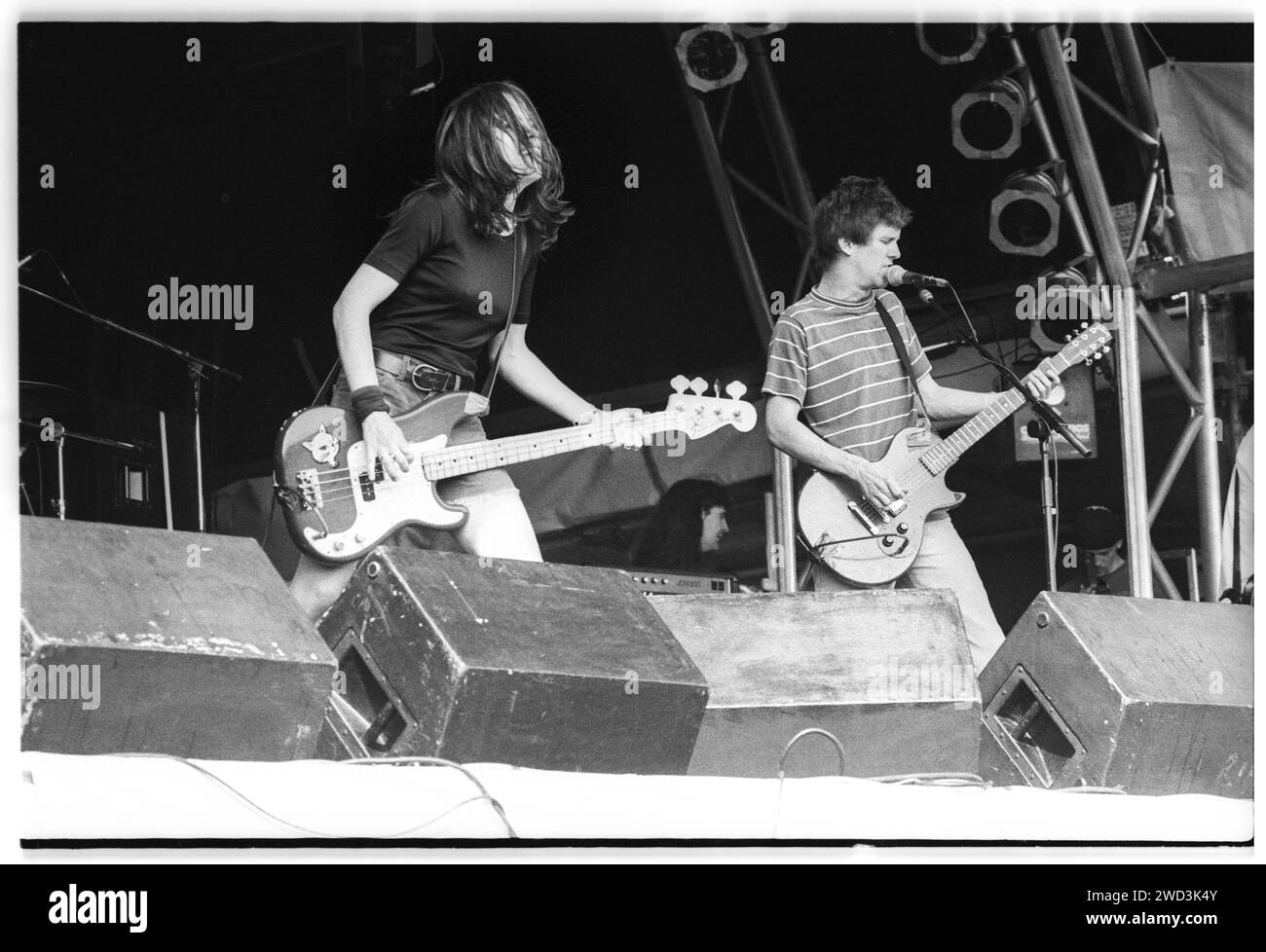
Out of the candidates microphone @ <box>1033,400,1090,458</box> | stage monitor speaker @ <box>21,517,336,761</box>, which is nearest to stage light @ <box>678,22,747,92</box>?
microphone @ <box>1033,400,1090,458</box>

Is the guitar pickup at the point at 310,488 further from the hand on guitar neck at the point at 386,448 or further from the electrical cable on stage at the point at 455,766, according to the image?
the electrical cable on stage at the point at 455,766

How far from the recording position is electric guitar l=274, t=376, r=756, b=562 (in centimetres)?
470

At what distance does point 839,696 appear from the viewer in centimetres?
397

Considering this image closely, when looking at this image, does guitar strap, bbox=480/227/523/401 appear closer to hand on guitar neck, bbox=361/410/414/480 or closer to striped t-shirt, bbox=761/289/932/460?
hand on guitar neck, bbox=361/410/414/480

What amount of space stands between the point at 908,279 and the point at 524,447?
1.32 m

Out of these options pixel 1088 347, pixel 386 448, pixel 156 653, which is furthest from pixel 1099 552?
pixel 156 653

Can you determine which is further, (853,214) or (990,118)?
(990,118)

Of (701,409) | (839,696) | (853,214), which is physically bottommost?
(839,696)

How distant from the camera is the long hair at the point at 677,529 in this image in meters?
6.62

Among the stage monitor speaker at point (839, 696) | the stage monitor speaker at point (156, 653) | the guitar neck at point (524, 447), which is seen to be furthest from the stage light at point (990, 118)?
the stage monitor speaker at point (156, 653)

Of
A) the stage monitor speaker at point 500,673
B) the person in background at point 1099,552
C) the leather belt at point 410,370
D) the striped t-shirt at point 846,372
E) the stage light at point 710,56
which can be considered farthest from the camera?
the person in background at point 1099,552

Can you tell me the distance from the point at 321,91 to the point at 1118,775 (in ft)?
11.1

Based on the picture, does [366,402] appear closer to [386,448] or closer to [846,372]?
[386,448]

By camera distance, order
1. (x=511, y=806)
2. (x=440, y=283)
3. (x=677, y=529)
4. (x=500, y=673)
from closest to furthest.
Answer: (x=511, y=806), (x=500, y=673), (x=440, y=283), (x=677, y=529)
